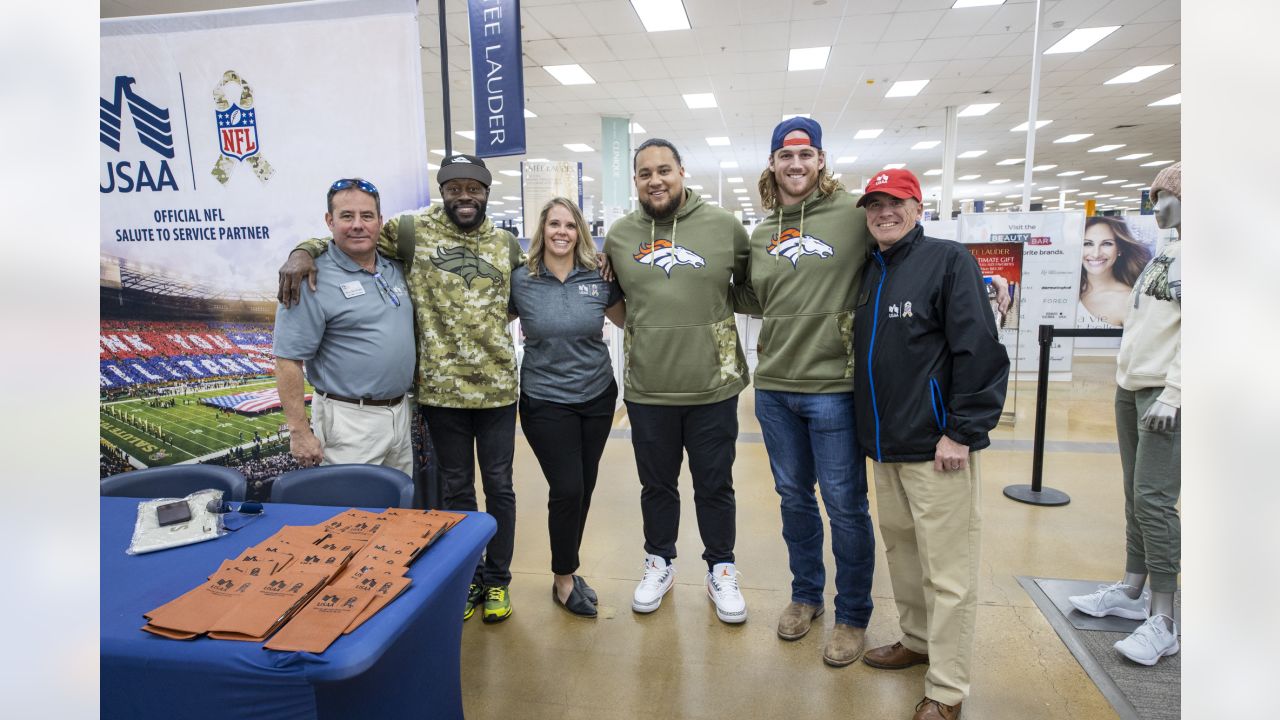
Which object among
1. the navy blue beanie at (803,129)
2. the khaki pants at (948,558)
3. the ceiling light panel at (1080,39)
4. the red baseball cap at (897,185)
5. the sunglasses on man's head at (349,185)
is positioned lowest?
the khaki pants at (948,558)

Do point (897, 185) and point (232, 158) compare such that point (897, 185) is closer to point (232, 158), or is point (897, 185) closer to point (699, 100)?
point (232, 158)

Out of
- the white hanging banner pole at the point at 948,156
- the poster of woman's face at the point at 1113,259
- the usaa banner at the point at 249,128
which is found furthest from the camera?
the white hanging banner pole at the point at 948,156

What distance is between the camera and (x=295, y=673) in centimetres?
110

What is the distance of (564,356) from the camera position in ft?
7.82

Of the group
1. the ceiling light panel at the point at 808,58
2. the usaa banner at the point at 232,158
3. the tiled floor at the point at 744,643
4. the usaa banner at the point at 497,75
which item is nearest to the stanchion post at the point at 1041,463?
the tiled floor at the point at 744,643

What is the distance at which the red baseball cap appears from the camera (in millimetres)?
1852

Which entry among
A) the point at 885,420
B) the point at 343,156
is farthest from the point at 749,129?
the point at 885,420

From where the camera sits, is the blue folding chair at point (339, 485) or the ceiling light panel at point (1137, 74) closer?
the blue folding chair at point (339, 485)

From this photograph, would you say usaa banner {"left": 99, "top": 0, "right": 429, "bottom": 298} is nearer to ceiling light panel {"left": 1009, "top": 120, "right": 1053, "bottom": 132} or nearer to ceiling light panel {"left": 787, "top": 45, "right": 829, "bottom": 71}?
ceiling light panel {"left": 787, "top": 45, "right": 829, "bottom": 71}

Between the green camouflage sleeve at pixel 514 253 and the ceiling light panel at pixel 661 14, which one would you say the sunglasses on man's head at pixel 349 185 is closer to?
the green camouflage sleeve at pixel 514 253

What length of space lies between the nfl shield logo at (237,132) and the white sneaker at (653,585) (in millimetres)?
2460

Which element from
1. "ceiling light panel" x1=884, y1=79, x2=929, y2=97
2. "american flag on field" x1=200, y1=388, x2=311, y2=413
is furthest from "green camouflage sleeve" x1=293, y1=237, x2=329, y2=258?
"ceiling light panel" x1=884, y1=79, x2=929, y2=97

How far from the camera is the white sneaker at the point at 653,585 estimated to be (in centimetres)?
250
